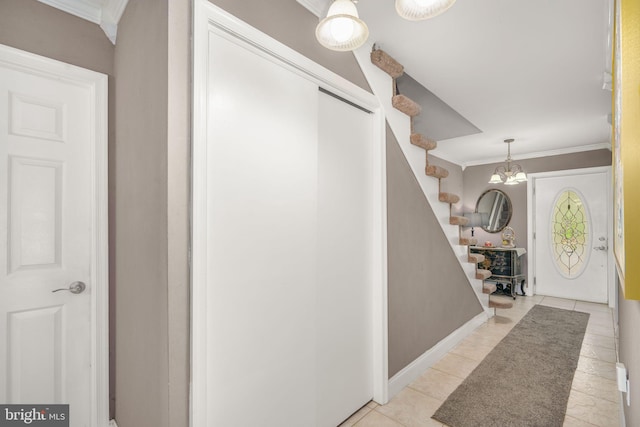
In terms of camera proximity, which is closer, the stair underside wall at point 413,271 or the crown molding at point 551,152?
the stair underside wall at point 413,271

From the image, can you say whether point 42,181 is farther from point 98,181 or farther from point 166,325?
point 166,325

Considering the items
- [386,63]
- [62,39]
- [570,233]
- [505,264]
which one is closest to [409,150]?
[386,63]

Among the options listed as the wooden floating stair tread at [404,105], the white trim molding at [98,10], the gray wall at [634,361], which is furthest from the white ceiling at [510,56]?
the gray wall at [634,361]

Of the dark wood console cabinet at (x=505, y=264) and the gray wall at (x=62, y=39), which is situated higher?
the gray wall at (x=62, y=39)

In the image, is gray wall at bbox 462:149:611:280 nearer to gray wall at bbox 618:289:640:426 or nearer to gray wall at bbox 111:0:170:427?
gray wall at bbox 618:289:640:426

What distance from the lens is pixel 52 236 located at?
1.56 meters

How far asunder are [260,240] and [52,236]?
1.19m

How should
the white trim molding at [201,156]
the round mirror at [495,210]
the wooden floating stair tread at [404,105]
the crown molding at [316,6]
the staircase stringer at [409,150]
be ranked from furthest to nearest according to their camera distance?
the round mirror at [495,210], the wooden floating stair tread at [404,105], the staircase stringer at [409,150], the crown molding at [316,6], the white trim molding at [201,156]

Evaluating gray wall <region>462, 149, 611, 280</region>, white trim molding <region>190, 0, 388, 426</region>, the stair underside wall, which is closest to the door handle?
white trim molding <region>190, 0, 388, 426</region>

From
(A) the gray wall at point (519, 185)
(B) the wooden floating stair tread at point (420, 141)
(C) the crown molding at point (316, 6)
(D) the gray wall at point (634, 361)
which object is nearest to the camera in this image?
(D) the gray wall at point (634, 361)

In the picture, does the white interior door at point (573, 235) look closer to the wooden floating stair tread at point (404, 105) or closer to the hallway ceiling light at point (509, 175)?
the hallway ceiling light at point (509, 175)

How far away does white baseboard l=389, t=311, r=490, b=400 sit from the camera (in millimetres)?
2108

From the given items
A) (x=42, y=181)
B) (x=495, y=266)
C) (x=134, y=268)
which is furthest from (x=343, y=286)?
(x=495, y=266)

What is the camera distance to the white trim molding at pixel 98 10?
157 cm
